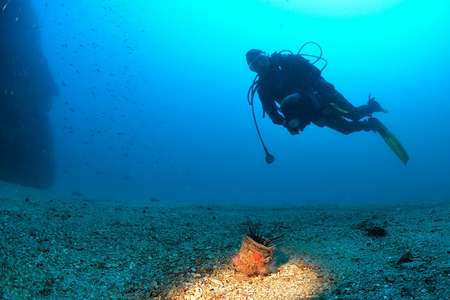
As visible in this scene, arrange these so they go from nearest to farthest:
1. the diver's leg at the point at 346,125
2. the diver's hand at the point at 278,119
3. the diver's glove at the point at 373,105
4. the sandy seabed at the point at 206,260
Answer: the sandy seabed at the point at 206,260
the diver's hand at the point at 278,119
the diver's leg at the point at 346,125
the diver's glove at the point at 373,105

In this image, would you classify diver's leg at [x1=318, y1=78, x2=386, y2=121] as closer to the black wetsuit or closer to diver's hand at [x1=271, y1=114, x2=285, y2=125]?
the black wetsuit

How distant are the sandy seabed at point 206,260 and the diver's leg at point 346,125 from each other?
9.53ft

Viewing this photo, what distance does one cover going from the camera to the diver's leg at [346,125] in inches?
319

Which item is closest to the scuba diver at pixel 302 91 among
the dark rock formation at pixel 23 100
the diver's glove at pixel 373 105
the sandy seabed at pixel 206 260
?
the diver's glove at pixel 373 105

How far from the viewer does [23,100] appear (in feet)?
64.4

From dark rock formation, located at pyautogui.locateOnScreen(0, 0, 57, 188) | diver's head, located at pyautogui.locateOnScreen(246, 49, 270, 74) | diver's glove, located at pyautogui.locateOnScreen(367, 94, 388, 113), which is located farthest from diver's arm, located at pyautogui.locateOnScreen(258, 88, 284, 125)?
dark rock formation, located at pyautogui.locateOnScreen(0, 0, 57, 188)

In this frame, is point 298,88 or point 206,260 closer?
point 206,260

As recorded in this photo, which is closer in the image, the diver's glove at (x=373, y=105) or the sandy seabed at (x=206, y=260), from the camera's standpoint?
the sandy seabed at (x=206, y=260)

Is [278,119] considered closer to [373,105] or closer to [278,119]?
[278,119]

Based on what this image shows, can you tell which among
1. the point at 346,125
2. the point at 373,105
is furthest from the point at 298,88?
the point at 373,105

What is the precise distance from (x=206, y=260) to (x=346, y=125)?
5383 mm

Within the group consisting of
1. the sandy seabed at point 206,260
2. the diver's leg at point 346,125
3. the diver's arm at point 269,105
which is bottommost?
the sandy seabed at point 206,260

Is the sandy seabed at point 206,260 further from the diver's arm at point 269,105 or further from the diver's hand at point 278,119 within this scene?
the diver's arm at point 269,105

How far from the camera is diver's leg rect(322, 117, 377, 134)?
26.6 feet
